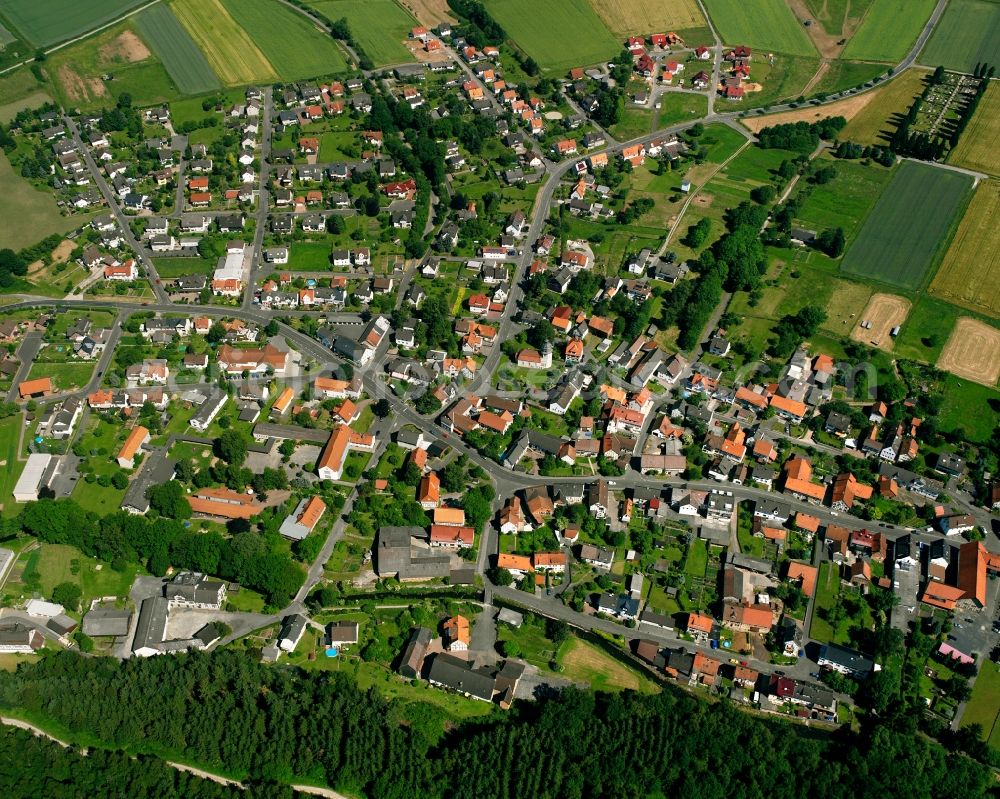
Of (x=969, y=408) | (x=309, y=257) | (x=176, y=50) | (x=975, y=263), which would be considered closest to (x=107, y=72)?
(x=176, y=50)

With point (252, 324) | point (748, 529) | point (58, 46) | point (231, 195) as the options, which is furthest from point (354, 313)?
point (58, 46)

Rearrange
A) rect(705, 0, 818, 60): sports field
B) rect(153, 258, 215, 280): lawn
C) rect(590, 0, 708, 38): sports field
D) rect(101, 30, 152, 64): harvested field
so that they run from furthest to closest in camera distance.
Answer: rect(590, 0, 708, 38): sports field → rect(705, 0, 818, 60): sports field → rect(101, 30, 152, 64): harvested field → rect(153, 258, 215, 280): lawn

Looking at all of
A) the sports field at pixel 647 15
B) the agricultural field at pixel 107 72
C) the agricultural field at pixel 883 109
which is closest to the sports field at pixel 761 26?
the sports field at pixel 647 15

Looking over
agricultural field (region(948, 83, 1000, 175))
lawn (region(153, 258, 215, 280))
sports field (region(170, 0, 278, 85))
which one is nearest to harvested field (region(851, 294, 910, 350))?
agricultural field (region(948, 83, 1000, 175))

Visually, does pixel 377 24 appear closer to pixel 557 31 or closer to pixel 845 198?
pixel 557 31

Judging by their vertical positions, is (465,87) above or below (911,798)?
above

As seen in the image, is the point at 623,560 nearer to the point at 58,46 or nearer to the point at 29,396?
the point at 29,396

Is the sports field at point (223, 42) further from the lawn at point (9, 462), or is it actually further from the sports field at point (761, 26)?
the sports field at point (761, 26)

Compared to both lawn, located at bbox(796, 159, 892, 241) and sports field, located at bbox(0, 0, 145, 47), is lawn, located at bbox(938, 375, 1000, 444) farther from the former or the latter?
sports field, located at bbox(0, 0, 145, 47)
